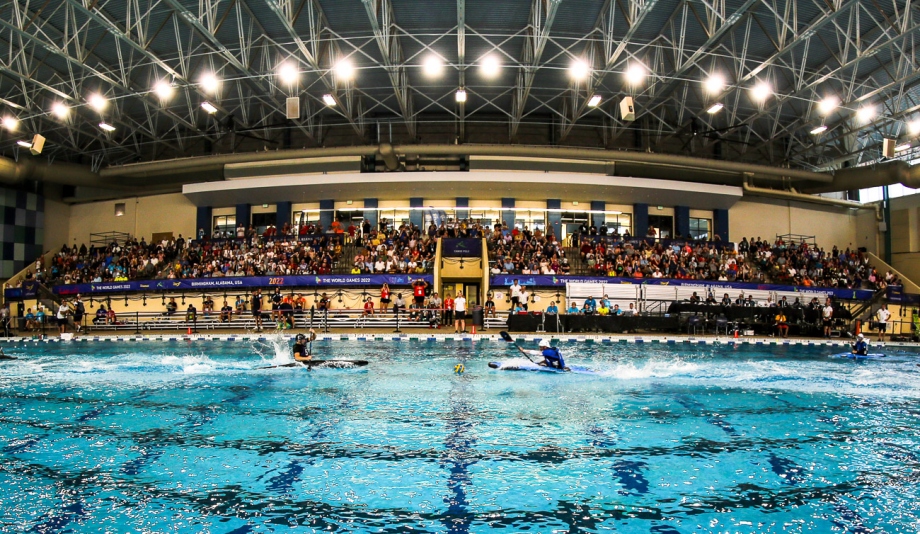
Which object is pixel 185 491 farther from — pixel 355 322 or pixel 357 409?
pixel 355 322

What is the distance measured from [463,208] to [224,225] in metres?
14.1

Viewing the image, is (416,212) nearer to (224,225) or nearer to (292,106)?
(224,225)

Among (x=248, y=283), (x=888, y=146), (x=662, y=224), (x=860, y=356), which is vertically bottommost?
(x=860, y=356)

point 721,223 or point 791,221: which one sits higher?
point 791,221

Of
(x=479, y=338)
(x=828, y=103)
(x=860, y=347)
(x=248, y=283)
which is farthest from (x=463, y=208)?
(x=860, y=347)

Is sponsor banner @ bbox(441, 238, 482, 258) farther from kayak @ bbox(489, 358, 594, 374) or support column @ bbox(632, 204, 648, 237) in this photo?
kayak @ bbox(489, 358, 594, 374)

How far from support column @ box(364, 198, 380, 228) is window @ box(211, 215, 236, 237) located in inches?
315

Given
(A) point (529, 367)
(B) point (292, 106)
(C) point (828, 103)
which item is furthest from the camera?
(C) point (828, 103)

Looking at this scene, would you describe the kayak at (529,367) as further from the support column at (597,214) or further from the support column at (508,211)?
the support column at (597,214)

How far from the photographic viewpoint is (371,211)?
1244 inches

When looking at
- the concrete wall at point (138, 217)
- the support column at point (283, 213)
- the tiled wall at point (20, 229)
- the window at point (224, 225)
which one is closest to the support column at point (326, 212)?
the support column at point (283, 213)

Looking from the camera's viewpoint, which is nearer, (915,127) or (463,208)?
(915,127)

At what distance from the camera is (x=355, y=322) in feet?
72.9

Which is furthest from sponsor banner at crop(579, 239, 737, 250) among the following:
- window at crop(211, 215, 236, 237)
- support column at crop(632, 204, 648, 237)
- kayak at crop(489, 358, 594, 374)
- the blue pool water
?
window at crop(211, 215, 236, 237)
